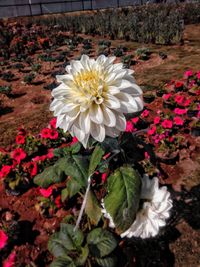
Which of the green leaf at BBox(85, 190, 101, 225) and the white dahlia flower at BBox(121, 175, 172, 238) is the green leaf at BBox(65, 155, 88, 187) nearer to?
the green leaf at BBox(85, 190, 101, 225)

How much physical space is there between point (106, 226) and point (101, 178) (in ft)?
2.95

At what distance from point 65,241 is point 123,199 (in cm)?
100

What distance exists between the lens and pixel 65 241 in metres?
2.22

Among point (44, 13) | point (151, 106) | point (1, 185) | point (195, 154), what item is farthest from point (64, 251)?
point (44, 13)

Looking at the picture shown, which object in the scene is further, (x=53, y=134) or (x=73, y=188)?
(x=53, y=134)

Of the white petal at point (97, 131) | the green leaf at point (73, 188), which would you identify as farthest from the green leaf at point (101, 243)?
the white petal at point (97, 131)

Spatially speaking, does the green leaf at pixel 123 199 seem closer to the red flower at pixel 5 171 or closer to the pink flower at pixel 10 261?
the pink flower at pixel 10 261

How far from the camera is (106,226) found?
253cm

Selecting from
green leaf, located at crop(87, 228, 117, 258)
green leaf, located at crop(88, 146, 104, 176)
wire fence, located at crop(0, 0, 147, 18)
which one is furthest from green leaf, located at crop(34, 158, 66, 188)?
wire fence, located at crop(0, 0, 147, 18)

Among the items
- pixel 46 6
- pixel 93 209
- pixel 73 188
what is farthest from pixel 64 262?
pixel 46 6

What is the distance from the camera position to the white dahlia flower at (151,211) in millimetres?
1640

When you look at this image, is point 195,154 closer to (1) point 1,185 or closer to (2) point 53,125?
(2) point 53,125

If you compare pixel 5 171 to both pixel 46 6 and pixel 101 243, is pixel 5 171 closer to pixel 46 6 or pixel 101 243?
pixel 101 243

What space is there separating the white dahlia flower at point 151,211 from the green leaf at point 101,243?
485 mm
